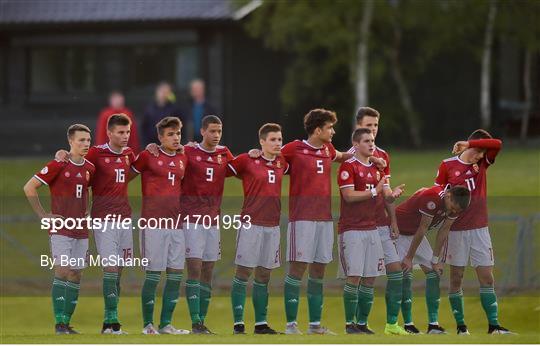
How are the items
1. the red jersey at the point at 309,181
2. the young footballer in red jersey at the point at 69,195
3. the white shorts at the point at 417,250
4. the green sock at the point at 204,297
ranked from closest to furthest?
the young footballer in red jersey at the point at 69,195 → the red jersey at the point at 309,181 → the green sock at the point at 204,297 → the white shorts at the point at 417,250

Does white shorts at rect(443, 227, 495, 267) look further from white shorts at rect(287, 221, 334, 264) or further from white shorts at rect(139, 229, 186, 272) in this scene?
white shorts at rect(139, 229, 186, 272)

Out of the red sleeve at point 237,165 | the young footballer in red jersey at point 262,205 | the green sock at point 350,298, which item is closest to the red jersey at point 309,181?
the young footballer in red jersey at point 262,205

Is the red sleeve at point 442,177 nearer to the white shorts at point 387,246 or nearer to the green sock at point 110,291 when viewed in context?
the white shorts at point 387,246

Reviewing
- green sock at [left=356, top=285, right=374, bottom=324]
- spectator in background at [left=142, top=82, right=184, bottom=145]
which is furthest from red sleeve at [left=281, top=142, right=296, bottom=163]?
spectator in background at [left=142, top=82, right=184, bottom=145]

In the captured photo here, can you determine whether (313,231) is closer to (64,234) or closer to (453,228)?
(453,228)

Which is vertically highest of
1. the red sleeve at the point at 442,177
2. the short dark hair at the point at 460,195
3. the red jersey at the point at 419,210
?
the red sleeve at the point at 442,177

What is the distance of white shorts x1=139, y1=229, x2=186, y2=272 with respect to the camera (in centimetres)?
1338

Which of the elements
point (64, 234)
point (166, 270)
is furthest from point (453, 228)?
point (64, 234)

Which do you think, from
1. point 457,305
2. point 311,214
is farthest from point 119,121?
point 457,305

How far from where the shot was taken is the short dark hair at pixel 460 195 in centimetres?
1361

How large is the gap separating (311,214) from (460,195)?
4.64 feet

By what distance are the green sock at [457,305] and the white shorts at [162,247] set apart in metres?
2.55

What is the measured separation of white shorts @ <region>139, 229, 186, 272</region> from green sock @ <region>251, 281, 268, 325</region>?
A: 73cm

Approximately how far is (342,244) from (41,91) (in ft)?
84.6
